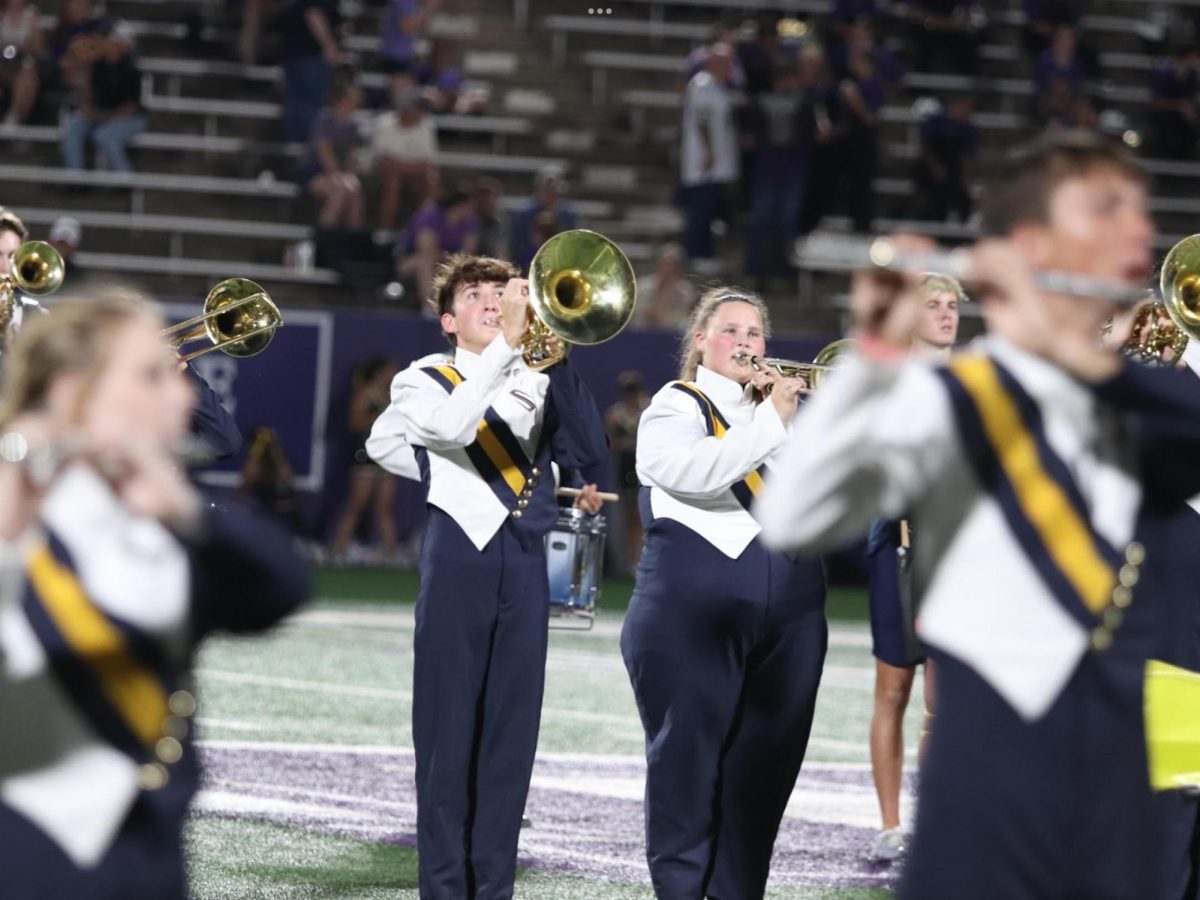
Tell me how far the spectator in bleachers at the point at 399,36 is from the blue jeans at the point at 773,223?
135 inches

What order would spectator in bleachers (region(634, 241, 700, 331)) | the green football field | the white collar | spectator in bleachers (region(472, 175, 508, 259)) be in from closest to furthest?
the white collar
the green football field
spectator in bleachers (region(634, 241, 700, 331))
spectator in bleachers (region(472, 175, 508, 259))

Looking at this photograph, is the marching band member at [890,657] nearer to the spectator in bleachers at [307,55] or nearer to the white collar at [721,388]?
the white collar at [721,388]

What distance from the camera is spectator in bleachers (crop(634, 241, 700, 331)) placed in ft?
59.0

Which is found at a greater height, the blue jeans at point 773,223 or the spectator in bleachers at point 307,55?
the spectator in bleachers at point 307,55

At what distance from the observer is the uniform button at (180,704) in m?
3.18

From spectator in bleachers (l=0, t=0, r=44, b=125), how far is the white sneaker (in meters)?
13.9

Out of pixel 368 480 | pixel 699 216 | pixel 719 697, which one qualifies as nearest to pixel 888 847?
pixel 719 697

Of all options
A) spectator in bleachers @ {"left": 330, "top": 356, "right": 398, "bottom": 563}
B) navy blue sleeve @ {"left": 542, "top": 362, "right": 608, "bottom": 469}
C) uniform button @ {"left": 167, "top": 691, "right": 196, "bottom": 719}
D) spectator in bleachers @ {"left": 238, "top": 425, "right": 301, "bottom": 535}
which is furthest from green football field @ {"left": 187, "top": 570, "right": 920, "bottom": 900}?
uniform button @ {"left": 167, "top": 691, "right": 196, "bottom": 719}

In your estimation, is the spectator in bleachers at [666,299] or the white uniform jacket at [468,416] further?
the spectator in bleachers at [666,299]

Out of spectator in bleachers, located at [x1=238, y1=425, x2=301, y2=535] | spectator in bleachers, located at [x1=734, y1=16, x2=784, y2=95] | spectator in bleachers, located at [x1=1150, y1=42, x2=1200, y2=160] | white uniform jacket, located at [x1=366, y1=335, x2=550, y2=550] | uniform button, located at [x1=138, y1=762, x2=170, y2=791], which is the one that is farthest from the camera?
spectator in bleachers, located at [x1=1150, y1=42, x2=1200, y2=160]

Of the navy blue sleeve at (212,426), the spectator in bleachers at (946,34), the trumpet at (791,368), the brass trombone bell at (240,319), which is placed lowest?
the navy blue sleeve at (212,426)

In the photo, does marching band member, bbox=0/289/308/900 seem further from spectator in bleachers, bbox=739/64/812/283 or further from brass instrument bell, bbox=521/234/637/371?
spectator in bleachers, bbox=739/64/812/283

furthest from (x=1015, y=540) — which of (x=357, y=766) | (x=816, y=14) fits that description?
(x=816, y=14)

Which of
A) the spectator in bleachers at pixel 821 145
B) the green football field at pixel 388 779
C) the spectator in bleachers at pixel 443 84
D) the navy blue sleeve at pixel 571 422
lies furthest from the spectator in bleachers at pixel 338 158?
the navy blue sleeve at pixel 571 422
